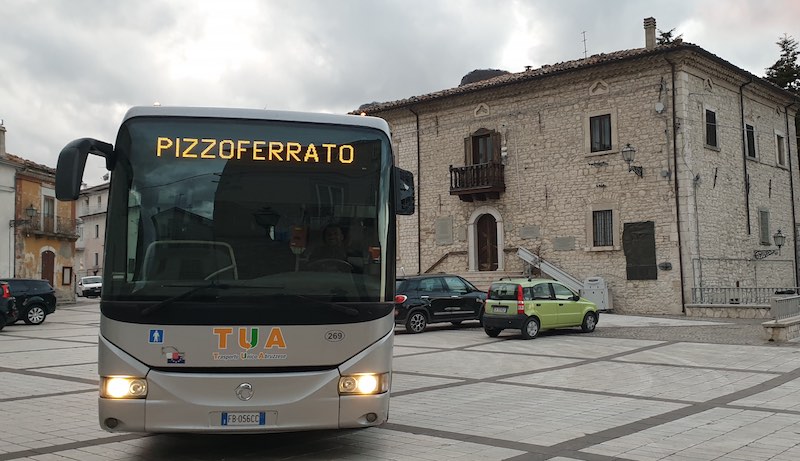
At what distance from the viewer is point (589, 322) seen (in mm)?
18469

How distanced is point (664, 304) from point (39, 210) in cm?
3224

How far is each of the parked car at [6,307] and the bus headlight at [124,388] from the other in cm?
1811

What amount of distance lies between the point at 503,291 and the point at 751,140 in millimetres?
16861

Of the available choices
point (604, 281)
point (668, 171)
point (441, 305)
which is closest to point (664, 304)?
point (604, 281)

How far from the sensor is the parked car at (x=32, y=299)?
23.8 metres

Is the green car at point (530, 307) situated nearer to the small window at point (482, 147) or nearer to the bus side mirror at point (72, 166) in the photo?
the small window at point (482, 147)

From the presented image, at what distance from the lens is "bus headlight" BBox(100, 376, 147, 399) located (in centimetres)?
547

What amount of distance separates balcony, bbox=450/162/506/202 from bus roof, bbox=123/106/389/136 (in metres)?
22.5

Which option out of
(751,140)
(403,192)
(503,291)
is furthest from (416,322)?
(751,140)

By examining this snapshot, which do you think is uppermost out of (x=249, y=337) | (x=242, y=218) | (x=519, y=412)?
(x=242, y=218)

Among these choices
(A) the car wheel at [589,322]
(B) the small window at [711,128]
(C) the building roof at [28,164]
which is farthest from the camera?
(C) the building roof at [28,164]

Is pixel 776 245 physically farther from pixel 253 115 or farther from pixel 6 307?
pixel 253 115

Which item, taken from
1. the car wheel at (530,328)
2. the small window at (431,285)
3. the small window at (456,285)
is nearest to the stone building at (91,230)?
the small window at (456,285)

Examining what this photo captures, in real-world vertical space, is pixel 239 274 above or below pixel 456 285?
above
